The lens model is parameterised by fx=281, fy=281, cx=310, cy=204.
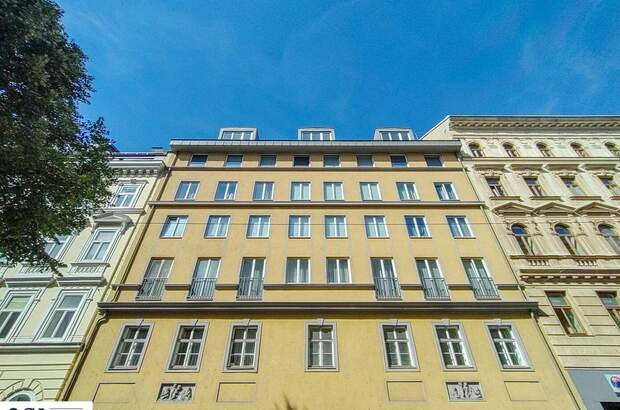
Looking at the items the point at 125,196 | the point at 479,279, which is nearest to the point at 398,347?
the point at 479,279

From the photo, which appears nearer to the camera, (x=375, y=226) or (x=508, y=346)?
(x=508, y=346)

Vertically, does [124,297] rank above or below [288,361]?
above

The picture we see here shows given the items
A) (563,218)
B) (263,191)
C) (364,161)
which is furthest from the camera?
(364,161)

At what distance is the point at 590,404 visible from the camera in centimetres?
1093

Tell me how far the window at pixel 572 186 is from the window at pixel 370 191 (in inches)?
491

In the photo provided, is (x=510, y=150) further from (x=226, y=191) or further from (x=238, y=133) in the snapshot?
(x=238, y=133)

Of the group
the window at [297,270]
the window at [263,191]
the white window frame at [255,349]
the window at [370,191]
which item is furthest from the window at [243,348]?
the window at [370,191]

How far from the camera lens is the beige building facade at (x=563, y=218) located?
12352 millimetres

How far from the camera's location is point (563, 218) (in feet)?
55.0

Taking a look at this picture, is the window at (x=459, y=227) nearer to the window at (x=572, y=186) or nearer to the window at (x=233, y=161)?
the window at (x=572, y=186)

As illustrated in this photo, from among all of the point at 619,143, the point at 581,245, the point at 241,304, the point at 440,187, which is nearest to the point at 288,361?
the point at 241,304

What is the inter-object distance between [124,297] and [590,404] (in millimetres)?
20668

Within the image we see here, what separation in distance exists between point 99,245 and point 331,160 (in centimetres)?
1592

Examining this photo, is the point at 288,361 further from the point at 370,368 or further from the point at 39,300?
the point at 39,300
